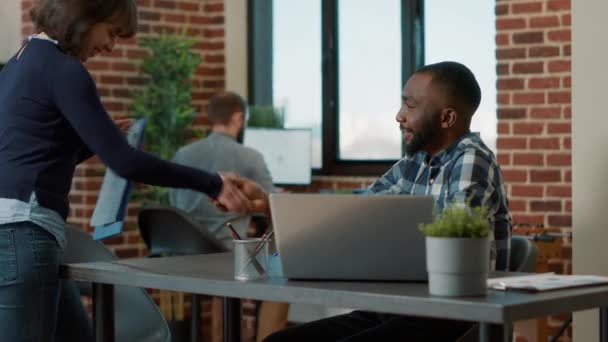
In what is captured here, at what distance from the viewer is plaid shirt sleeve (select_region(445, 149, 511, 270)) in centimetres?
269

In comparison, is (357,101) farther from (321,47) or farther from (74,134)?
(74,134)

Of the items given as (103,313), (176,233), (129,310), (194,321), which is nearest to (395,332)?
(103,313)

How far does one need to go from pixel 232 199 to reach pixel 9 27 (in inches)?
156

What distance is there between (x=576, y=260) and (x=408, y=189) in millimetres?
956

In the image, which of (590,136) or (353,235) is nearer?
(353,235)

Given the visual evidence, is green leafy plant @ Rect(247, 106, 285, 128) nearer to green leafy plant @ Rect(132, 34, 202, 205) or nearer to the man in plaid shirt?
green leafy plant @ Rect(132, 34, 202, 205)

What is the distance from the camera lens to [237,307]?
8.98 feet

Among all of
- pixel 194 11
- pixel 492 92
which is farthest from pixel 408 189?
pixel 194 11

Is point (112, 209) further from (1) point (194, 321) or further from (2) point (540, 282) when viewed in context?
(2) point (540, 282)

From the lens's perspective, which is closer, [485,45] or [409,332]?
[409,332]

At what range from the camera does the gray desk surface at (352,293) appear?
6.31ft

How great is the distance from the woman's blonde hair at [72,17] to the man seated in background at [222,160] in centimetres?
303

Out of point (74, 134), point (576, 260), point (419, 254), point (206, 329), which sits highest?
point (74, 134)

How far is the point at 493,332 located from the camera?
6.68 ft
